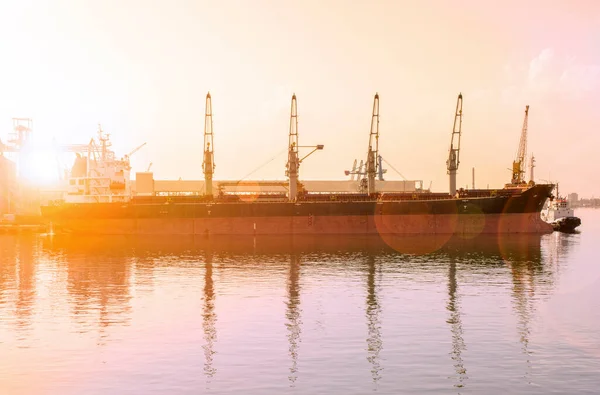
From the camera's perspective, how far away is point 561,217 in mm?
122562

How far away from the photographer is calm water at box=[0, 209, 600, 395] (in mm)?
19453

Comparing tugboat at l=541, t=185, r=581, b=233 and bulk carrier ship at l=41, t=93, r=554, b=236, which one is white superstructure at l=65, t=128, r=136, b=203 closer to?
bulk carrier ship at l=41, t=93, r=554, b=236

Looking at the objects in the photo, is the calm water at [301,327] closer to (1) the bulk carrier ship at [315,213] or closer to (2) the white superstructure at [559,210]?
(1) the bulk carrier ship at [315,213]

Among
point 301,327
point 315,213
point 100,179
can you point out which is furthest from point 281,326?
point 100,179

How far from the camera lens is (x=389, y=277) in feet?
146

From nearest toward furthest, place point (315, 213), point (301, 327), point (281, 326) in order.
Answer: point (301, 327) < point (281, 326) < point (315, 213)

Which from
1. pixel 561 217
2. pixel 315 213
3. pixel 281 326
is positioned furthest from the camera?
pixel 561 217

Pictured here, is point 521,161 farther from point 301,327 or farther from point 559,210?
point 301,327

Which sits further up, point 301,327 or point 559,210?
point 559,210

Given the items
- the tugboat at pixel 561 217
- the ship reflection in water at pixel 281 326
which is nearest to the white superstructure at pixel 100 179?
the ship reflection in water at pixel 281 326

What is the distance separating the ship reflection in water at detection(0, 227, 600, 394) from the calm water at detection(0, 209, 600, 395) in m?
0.10

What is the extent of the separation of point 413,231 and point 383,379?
7029cm

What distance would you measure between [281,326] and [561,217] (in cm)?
11024

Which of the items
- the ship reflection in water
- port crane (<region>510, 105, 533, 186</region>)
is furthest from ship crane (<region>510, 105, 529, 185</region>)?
the ship reflection in water
